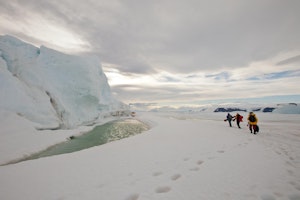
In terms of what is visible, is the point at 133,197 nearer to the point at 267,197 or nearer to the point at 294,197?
the point at 267,197

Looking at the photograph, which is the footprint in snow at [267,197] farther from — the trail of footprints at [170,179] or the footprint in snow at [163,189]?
the footprint in snow at [163,189]

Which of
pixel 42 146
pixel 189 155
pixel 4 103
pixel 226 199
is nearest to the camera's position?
pixel 226 199

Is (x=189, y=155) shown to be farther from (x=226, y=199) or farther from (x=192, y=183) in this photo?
(x=226, y=199)

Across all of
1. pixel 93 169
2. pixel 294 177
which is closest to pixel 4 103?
pixel 93 169

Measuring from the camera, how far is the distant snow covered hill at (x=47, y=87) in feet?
43.5

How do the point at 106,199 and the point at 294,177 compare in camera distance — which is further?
the point at 294,177

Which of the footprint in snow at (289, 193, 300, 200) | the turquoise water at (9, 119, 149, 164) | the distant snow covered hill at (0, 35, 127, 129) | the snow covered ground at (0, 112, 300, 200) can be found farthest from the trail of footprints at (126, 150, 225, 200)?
the distant snow covered hill at (0, 35, 127, 129)

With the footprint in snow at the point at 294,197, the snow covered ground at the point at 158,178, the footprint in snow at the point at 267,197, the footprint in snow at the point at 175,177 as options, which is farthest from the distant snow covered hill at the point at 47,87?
the footprint in snow at the point at 294,197

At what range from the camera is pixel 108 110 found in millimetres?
39781

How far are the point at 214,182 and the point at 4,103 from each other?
50.7 ft

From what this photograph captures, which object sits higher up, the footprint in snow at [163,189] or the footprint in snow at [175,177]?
the footprint in snow at [163,189]

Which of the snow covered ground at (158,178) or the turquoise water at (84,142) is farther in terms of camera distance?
the turquoise water at (84,142)

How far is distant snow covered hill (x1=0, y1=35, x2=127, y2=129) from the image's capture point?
13266 mm

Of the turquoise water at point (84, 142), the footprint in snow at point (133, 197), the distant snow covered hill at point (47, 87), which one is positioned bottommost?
the turquoise water at point (84, 142)
